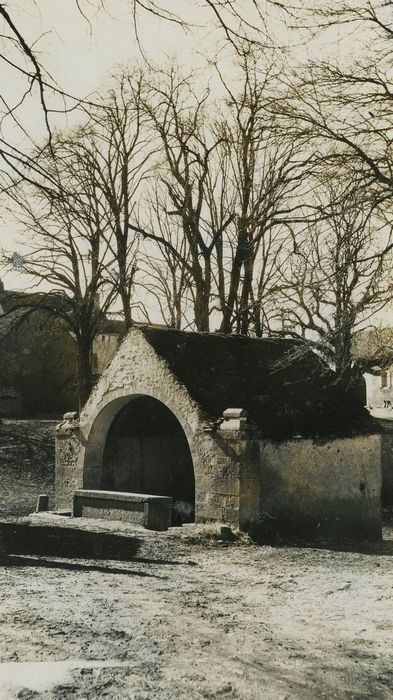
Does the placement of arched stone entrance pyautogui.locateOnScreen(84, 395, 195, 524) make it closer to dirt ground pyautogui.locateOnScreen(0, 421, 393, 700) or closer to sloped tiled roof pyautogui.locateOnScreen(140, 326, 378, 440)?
sloped tiled roof pyautogui.locateOnScreen(140, 326, 378, 440)

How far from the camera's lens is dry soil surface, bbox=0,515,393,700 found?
231 inches

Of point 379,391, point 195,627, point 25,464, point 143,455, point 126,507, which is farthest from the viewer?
point 379,391

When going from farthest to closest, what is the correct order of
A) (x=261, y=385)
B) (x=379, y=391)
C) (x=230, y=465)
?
(x=379, y=391) < (x=261, y=385) < (x=230, y=465)

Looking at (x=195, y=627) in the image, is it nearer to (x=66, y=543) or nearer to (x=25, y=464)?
(x=66, y=543)

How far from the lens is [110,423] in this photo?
Answer: 53.5ft

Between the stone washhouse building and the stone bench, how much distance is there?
4cm

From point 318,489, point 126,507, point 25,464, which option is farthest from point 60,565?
point 25,464

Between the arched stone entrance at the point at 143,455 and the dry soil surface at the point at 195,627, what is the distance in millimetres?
4540

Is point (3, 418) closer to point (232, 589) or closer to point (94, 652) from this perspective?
point (232, 589)

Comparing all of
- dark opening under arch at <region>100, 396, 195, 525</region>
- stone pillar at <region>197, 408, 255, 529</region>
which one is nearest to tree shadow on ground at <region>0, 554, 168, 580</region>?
stone pillar at <region>197, 408, 255, 529</region>

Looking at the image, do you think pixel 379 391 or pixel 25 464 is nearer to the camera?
pixel 25 464

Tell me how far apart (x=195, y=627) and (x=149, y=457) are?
32.6 feet

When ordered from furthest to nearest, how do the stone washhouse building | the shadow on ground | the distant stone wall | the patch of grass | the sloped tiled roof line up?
the patch of grass < the sloped tiled roof < the distant stone wall < the stone washhouse building < the shadow on ground

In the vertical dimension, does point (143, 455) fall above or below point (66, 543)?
above
